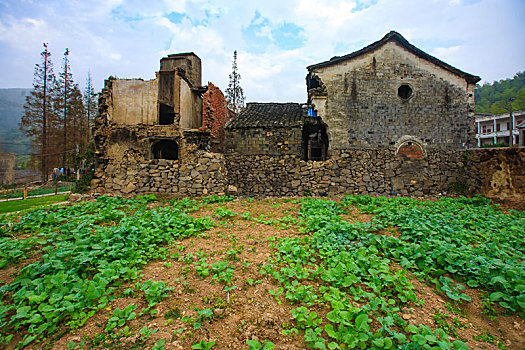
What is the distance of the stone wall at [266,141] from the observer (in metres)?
12.7

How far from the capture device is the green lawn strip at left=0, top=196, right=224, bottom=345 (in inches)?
109

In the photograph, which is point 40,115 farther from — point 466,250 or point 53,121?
point 466,250

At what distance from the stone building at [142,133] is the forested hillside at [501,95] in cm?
5345

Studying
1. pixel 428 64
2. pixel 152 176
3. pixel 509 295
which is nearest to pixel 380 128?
pixel 428 64

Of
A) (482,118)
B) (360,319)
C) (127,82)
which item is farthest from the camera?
(482,118)

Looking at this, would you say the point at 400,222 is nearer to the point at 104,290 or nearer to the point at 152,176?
the point at 104,290

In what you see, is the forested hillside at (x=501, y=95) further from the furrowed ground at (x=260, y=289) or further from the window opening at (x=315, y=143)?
the furrowed ground at (x=260, y=289)

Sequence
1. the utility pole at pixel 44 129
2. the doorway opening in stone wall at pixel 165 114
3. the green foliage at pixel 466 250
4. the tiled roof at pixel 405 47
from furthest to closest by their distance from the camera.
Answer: the utility pole at pixel 44 129, the tiled roof at pixel 405 47, the doorway opening in stone wall at pixel 165 114, the green foliage at pixel 466 250

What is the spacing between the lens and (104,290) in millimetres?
3193

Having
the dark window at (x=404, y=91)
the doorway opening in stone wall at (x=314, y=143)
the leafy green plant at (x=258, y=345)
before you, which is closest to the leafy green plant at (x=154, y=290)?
the leafy green plant at (x=258, y=345)

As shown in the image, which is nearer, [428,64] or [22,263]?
[22,263]

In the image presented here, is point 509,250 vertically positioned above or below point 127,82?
below

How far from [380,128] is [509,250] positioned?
9.11m

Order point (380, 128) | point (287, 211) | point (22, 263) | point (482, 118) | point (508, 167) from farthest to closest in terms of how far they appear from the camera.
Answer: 1. point (482, 118)
2. point (380, 128)
3. point (508, 167)
4. point (287, 211)
5. point (22, 263)
